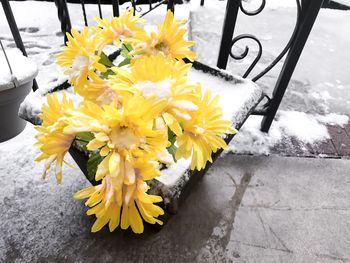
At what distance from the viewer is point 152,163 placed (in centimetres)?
45

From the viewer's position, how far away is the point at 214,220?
118 centimetres

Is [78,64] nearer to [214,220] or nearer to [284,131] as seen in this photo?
[214,220]

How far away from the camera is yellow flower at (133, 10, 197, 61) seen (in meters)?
0.62

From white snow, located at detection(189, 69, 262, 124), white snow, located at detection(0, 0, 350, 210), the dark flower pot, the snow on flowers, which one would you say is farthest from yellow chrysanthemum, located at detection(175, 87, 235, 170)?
the dark flower pot

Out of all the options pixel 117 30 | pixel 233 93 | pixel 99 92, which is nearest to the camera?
pixel 99 92

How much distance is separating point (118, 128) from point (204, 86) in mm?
702

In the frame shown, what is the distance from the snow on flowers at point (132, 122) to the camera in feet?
1.38

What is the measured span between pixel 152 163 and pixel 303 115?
1522 millimetres

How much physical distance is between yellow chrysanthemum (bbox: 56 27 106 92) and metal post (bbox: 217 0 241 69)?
72 cm

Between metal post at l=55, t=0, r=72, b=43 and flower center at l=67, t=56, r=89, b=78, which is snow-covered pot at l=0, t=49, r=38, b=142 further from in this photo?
flower center at l=67, t=56, r=89, b=78

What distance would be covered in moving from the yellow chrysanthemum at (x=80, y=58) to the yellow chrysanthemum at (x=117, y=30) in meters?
0.03

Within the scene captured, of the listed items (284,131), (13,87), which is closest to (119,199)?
(13,87)

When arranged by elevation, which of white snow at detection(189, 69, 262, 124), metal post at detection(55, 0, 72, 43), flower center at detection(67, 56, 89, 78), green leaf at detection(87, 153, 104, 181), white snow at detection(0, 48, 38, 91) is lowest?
white snow at detection(0, 48, 38, 91)

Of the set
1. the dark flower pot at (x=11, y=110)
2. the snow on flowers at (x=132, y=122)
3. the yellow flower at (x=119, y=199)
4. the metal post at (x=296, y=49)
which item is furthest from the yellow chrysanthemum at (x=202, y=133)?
the dark flower pot at (x=11, y=110)
